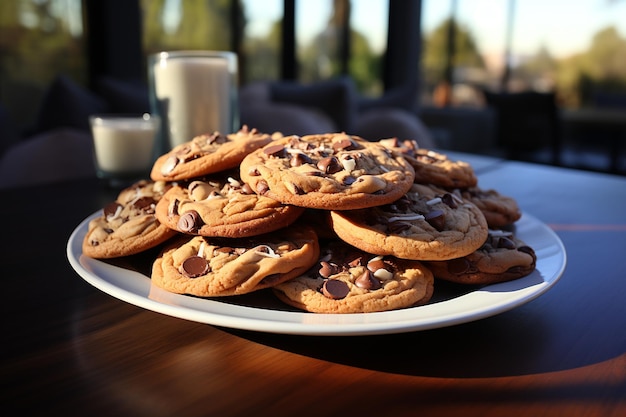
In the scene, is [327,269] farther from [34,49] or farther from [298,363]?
[34,49]

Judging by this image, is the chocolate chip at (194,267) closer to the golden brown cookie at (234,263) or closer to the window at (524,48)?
the golden brown cookie at (234,263)

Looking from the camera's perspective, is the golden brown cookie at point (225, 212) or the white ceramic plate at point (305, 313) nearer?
the white ceramic plate at point (305, 313)

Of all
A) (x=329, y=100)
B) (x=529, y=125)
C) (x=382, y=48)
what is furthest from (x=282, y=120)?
(x=382, y=48)

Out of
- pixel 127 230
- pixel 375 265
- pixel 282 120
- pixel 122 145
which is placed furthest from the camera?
pixel 282 120

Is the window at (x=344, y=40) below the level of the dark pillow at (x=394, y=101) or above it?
above

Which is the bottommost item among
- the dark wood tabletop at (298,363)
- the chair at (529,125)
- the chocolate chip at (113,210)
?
the chair at (529,125)

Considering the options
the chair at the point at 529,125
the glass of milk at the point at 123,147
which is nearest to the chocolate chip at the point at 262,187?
the glass of milk at the point at 123,147
